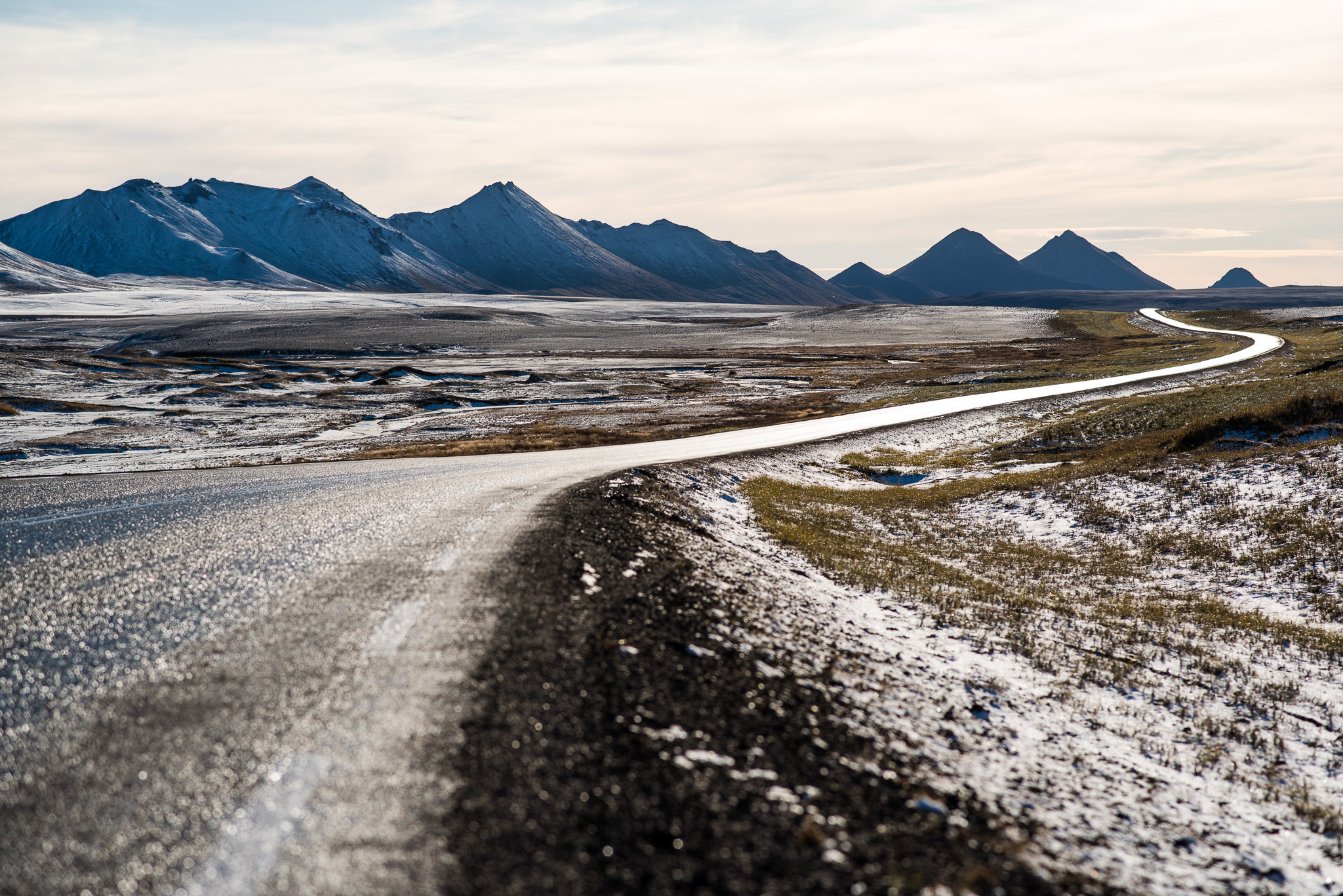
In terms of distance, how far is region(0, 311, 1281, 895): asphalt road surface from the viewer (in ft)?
12.0

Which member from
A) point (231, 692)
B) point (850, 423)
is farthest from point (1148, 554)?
point (850, 423)

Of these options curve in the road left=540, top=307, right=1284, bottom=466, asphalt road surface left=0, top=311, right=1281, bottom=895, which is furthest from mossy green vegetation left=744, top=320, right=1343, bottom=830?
asphalt road surface left=0, top=311, right=1281, bottom=895

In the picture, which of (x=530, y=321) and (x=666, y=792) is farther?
(x=530, y=321)

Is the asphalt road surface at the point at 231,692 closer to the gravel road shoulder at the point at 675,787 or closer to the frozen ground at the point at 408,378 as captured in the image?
the gravel road shoulder at the point at 675,787

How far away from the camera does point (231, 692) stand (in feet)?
17.5

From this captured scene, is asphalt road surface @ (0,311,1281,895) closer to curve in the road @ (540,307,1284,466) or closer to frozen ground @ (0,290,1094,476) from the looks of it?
curve in the road @ (540,307,1284,466)

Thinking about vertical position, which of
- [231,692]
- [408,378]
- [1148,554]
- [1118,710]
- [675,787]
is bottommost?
[1148,554]

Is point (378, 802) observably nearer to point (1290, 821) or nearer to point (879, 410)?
point (1290, 821)

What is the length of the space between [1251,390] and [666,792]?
1724 inches

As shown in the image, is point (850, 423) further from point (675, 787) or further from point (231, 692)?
point (231, 692)

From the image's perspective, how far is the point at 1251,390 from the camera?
37.7 m

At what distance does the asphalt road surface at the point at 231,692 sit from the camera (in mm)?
3666

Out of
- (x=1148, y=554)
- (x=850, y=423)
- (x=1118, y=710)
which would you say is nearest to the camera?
(x=1118, y=710)

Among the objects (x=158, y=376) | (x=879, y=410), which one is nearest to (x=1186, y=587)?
(x=879, y=410)
